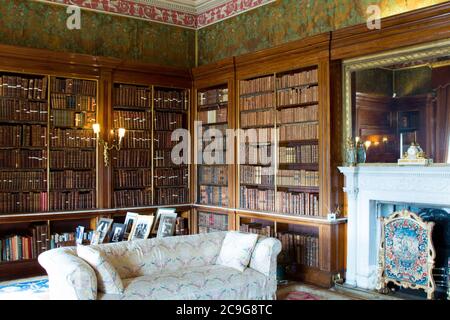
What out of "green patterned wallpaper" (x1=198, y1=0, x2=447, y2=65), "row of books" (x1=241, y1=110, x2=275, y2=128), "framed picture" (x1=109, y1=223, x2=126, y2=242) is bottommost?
"framed picture" (x1=109, y1=223, x2=126, y2=242)

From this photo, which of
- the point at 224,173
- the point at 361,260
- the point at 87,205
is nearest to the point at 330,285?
the point at 361,260

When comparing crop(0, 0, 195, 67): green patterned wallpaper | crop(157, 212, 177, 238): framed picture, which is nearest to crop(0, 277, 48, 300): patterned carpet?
crop(157, 212, 177, 238): framed picture

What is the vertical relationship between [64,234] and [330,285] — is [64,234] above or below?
above

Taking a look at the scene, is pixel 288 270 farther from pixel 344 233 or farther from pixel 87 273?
pixel 87 273

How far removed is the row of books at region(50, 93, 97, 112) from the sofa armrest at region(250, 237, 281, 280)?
3544 millimetres

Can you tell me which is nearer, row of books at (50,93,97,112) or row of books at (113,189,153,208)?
row of books at (50,93,97,112)

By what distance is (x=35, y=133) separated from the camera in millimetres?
6730

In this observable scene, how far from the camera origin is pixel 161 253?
487cm

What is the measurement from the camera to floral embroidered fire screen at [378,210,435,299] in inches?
201

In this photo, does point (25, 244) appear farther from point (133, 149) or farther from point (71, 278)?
point (71, 278)

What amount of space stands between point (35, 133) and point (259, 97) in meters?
3.13

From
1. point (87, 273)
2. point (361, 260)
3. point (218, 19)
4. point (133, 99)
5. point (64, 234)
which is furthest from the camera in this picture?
point (218, 19)

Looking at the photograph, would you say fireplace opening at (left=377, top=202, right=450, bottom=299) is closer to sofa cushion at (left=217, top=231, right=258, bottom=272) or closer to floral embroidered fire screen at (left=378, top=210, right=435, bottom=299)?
floral embroidered fire screen at (left=378, top=210, right=435, bottom=299)

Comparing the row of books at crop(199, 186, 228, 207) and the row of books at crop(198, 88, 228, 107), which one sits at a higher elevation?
the row of books at crop(198, 88, 228, 107)
